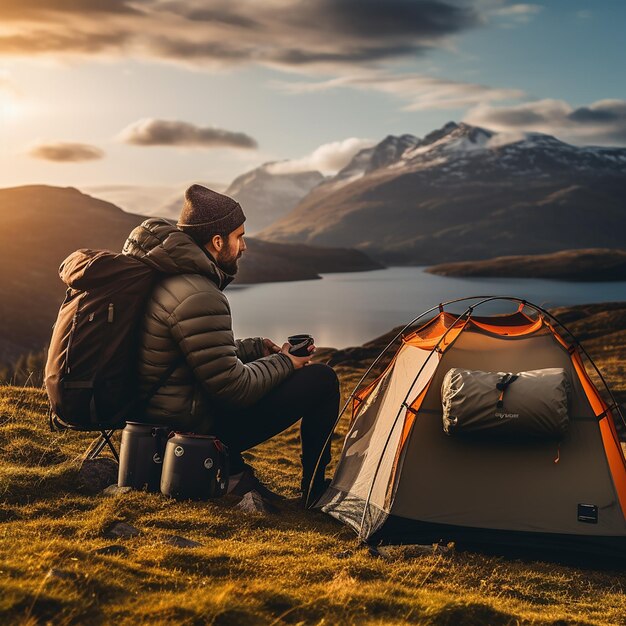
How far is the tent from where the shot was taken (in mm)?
7078

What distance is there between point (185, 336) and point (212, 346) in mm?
265

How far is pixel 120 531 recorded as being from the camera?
5.98 metres

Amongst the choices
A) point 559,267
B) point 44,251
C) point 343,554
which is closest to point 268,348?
point 343,554

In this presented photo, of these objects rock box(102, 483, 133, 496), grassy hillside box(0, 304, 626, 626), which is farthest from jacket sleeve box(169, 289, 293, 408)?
rock box(102, 483, 133, 496)

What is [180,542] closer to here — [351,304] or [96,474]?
[96,474]

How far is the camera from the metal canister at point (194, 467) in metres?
6.32

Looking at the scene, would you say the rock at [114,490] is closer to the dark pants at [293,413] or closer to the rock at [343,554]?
the dark pants at [293,413]

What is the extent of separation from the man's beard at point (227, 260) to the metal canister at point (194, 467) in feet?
5.55

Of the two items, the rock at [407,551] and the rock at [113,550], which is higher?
the rock at [113,550]

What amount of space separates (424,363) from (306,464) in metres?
1.81

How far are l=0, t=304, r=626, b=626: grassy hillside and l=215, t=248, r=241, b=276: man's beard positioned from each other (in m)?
2.43

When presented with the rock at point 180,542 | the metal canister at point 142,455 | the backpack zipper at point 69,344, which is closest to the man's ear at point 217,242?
the backpack zipper at point 69,344

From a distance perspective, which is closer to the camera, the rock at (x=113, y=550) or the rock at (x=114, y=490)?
the rock at (x=113, y=550)

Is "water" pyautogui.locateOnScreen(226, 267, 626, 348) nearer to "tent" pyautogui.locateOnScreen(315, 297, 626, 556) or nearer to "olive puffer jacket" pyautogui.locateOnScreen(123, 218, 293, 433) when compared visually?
"tent" pyautogui.locateOnScreen(315, 297, 626, 556)
